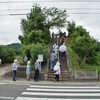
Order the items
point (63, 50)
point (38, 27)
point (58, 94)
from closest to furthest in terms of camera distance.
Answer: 1. point (58, 94)
2. point (63, 50)
3. point (38, 27)

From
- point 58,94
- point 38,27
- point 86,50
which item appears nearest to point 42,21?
point 38,27

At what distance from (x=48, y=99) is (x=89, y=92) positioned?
3.66 m

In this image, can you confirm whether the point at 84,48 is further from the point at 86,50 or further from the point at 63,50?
the point at 63,50

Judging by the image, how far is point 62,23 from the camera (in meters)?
51.8

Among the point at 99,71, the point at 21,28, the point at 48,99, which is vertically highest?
the point at 21,28

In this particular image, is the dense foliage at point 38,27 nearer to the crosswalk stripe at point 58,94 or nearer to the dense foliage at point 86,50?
the dense foliage at point 86,50

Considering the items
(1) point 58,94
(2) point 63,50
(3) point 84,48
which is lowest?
(1) point 58,94

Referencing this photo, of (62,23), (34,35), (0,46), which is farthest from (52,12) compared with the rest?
(34,35)

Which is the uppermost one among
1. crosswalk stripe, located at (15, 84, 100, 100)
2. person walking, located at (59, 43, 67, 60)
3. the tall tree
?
the tall tree

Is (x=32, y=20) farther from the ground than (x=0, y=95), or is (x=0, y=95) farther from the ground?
(x=32, y=20)

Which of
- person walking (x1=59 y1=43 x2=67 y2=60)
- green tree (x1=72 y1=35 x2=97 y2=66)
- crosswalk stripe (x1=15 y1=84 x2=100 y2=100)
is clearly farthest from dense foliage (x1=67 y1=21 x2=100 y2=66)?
crosswalk stripe (x1=15 y1=84 x2=100 y2=100)

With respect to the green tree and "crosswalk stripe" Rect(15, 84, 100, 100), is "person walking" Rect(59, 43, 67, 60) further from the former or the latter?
"crosswalk stripe" Rect(15, 84, 100, 100)

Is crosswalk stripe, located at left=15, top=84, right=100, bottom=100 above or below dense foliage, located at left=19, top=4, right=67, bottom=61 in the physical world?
below

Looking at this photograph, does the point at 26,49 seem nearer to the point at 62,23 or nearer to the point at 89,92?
the point at 89,92
